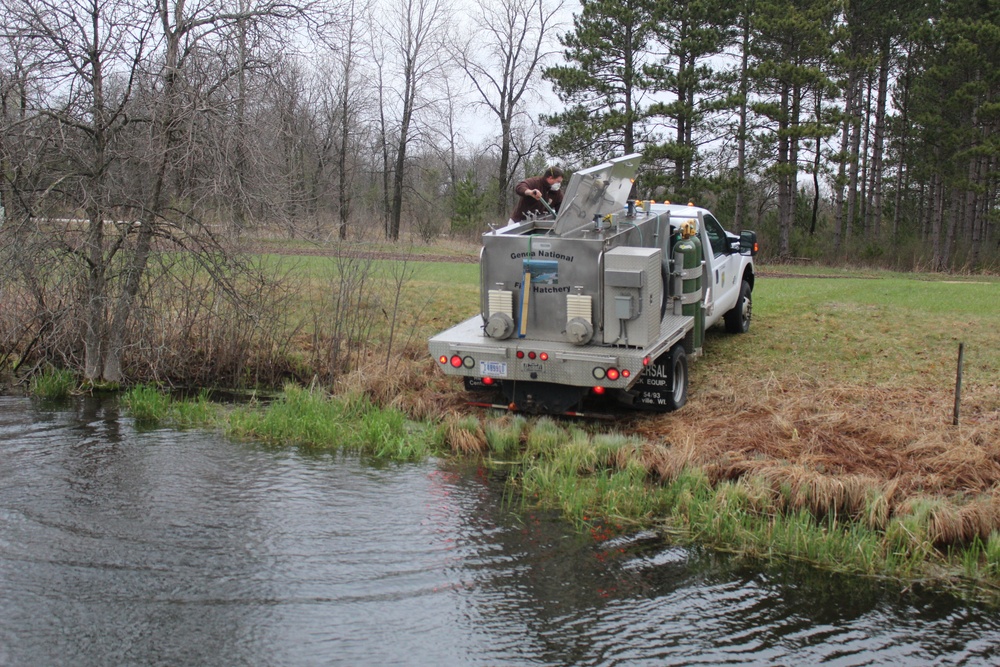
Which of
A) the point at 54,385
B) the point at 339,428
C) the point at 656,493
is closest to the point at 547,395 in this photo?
the point at 656,493

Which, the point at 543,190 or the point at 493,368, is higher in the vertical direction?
the point at 543,190

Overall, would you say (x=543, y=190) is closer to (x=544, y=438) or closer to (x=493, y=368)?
(x=493, y=368)

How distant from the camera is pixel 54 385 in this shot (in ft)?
40.3

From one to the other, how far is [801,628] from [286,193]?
339 inches

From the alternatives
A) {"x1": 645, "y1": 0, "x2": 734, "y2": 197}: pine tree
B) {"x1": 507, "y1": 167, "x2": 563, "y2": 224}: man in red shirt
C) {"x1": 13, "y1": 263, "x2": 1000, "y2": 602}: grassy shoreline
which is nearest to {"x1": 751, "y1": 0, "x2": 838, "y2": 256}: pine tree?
{"x1": 645, "y1": 0, "x2": 734, "y2": 197}: pine tree

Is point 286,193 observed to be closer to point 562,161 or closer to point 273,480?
point 273,480

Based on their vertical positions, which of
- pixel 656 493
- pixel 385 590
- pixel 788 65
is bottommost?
pixel 385 590

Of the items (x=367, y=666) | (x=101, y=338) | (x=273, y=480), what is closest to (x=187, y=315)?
(x=101, y=338)

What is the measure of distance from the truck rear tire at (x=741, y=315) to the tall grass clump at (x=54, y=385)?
9.25 m

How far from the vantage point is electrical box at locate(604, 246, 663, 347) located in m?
9.52

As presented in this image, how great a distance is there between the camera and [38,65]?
37.4ft

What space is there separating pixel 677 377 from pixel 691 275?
3.94ft

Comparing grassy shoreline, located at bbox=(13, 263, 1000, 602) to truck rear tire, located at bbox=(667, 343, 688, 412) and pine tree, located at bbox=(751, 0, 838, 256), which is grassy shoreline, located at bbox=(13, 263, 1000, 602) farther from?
pine tree, located at bbox=(751, 0, 838, 256)

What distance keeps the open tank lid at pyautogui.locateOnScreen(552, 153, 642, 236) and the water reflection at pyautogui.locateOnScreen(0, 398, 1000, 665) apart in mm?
3030
